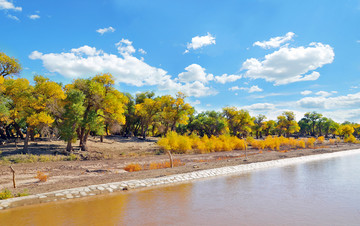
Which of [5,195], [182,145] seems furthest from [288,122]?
[5,195]

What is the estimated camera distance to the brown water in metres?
9.12

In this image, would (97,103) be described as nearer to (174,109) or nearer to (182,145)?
(182,145)

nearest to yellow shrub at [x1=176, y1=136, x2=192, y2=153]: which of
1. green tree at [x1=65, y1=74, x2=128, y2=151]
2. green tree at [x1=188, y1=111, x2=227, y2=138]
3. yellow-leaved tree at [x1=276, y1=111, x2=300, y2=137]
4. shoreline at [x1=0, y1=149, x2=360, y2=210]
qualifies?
green tree at [x1=65, y1=74, x2=128, y2=151]

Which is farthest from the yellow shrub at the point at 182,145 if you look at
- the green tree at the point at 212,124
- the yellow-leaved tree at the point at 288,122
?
the yellow-leaved tree at the point at 288,122

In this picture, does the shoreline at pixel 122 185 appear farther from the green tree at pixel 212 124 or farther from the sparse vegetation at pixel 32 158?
the green tree at pixel 212 124

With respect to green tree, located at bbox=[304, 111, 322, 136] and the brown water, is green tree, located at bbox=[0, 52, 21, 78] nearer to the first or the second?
the brown water

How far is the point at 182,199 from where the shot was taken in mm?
12172

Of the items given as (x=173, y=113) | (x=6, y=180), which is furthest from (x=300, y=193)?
(x=173, y=113)

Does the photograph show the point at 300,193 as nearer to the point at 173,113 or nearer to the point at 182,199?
the point at 182,199

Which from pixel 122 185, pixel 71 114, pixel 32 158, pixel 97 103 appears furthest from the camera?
pixel 97 103

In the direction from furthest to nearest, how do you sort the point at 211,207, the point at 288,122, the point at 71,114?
1. the point at 288,122
2. the point at 71,114
3. the point at 211,207

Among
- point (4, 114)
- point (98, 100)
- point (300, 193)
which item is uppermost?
point (98, 100)

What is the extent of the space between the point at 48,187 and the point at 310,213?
1426cm

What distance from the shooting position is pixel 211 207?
1080cm
